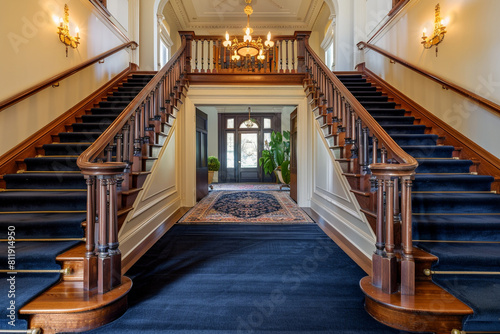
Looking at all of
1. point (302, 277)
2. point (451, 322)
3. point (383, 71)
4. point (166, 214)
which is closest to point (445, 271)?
point (451, 322)

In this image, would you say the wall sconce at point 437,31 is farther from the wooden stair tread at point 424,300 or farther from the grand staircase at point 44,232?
the grand staircase at point 44,232

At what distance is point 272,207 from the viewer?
5.00 m

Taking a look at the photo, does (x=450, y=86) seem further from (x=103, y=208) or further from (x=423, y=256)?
(x=103, y=208)

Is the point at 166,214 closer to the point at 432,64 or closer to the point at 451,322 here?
the point at 451,322

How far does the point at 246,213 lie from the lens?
4449 mm

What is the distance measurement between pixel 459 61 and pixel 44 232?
4.69 meters

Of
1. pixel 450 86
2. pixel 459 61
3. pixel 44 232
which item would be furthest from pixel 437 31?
pixel 44 232

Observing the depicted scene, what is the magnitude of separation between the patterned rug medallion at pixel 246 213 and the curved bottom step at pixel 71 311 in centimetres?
225

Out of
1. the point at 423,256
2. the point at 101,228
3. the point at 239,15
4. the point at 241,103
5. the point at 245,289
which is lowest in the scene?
the point at 245,289

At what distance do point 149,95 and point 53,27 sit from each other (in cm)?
179

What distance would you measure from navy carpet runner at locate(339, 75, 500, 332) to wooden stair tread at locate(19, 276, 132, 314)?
2.06 meters

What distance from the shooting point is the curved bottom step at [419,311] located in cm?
143

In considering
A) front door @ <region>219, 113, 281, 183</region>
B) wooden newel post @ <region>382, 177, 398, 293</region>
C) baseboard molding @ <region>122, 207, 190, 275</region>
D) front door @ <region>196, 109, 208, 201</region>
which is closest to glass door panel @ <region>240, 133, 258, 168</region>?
front door @ <region>219, 113, 281, 183</region>

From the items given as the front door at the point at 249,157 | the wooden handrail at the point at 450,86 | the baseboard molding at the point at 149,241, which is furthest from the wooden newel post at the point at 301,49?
the front door at the point at 249,157
